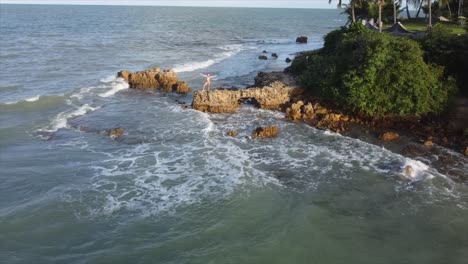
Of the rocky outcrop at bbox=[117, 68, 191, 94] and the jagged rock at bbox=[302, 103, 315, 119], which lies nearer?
the jagged rock at bbox=[302, 103, 315, 119]

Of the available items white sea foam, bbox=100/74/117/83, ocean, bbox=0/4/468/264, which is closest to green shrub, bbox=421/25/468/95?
ocean, bbox=0/4/468/264

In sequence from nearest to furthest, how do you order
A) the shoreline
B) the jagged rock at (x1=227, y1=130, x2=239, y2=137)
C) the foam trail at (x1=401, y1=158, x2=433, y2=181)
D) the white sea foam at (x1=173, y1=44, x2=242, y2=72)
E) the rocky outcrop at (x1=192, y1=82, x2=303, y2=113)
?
1. the foam trail at (x1=401, y1=158, x2=433, y2=181)
2. the shoreline
3. the jagged rock at (x1=227, y1=130, x2=239, y2=137)
4. the rocky outcrop at (x1=192, y1=82, x2=303, y2=113)
5. the white sea foam at (x1=173, y1=44, x2=242, y2=72)

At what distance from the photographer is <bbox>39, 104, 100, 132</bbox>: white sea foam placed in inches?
993

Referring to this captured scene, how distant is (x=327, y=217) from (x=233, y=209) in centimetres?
337

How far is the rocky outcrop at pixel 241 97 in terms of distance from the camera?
27.8 m

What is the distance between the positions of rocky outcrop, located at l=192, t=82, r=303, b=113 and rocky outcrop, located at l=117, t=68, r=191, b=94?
19.8 ft

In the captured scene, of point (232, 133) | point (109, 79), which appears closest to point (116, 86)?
point (109, 79)

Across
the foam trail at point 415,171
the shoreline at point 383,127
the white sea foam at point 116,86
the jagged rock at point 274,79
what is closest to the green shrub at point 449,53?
the shoreline at point 383,127

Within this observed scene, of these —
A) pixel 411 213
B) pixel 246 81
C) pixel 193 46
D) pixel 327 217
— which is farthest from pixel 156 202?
pixel 193 46

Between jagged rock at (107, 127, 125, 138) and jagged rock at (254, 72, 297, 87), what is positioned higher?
jagged rock at (254, 72, 297, 87)

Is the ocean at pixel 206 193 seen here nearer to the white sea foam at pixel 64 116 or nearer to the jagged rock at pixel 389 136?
the white sea foam at pixel 64 116

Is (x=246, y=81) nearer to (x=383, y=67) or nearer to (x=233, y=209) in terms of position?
(x=383, y=67)

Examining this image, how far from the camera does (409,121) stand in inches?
961

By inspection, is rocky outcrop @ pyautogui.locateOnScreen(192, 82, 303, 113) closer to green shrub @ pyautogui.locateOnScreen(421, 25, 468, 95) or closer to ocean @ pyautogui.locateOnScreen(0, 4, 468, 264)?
ocean @ pyautogui.locateOnScreen(0, 4, 468, 264)
